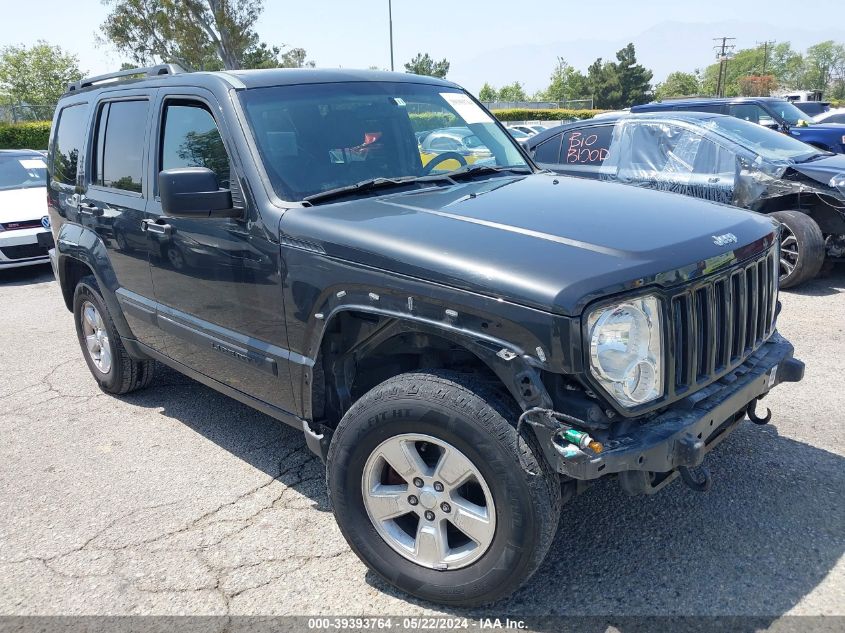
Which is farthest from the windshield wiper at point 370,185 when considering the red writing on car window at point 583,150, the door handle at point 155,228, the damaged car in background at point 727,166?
the red writing on car window at point 583,150

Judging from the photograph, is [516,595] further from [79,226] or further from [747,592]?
[79,226]

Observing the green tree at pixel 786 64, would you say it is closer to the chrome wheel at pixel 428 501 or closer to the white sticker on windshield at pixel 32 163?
the white sticker on windshield at pixel 32 163

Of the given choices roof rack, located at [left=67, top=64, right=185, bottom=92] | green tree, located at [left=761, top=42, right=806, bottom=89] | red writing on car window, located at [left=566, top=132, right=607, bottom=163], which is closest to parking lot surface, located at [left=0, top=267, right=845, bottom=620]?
roof rack, located at [left=67, top=64, right=185, bottom=92]

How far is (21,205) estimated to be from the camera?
31.6 feet

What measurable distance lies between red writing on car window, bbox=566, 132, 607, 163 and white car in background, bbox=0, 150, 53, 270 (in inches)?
241

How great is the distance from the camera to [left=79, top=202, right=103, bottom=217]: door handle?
4.38 meters

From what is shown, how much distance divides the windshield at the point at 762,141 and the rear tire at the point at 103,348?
20.4 feet

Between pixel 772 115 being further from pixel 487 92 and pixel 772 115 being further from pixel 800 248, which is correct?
pixel 487 92

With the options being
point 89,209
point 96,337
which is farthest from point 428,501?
point 96,337

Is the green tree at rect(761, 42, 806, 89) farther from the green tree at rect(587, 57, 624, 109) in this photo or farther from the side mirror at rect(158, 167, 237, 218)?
the side mirror at rect(158, 167, 237, 218)

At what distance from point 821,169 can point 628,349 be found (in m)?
5.88

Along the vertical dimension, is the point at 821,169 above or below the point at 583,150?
below

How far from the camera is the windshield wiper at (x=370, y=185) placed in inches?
124

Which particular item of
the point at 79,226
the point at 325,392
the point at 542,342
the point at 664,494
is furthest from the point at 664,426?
the point at 79,226
